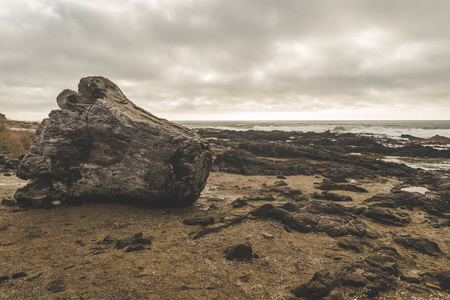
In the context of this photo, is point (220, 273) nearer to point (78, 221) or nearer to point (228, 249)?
point (228, 249)

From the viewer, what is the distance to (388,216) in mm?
Answer: 8383

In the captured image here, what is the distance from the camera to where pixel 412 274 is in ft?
15.9

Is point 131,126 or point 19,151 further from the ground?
point 131,126

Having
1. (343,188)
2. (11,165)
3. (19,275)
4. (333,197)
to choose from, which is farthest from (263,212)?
(11,165)

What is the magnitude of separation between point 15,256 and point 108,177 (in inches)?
131

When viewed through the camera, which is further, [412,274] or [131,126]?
[131,126]

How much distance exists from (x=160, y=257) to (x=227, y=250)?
1562mm

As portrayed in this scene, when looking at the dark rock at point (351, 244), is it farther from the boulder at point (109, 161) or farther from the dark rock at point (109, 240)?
the dark rock at point (109, 240)

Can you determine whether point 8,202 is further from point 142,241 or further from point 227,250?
point 227,250

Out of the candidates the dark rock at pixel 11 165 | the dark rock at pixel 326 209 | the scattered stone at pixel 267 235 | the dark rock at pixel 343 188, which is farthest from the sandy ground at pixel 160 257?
the dark rock at pixel 11 165

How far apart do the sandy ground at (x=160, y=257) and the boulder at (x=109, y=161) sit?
0.57m

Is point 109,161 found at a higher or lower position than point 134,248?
higher

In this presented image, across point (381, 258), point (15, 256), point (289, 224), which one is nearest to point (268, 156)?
point (289, 224)

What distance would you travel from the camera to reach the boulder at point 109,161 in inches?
320
